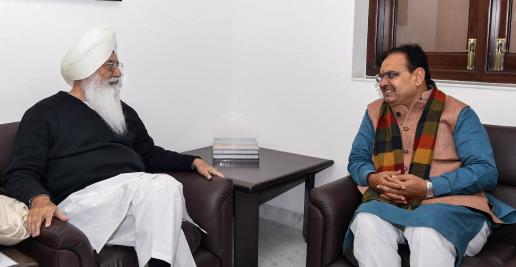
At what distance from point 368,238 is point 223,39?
179 centimetres

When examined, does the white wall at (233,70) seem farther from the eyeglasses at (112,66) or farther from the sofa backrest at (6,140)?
the eyeglasses at (112,66)

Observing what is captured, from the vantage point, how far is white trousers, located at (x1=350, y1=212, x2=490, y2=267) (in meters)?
1.79

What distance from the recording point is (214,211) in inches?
82.5

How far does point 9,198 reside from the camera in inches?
70.6

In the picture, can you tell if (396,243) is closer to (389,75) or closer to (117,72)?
(389,75)

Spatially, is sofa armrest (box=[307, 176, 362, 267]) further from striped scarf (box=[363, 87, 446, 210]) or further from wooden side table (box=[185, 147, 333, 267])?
wooden side table (box=[185, 147, 333, 267])

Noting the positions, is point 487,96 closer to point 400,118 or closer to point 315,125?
point 400,118

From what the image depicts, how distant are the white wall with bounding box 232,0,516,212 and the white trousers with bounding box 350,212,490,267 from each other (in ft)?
3.00

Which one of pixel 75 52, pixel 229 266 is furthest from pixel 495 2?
pixel 75 52

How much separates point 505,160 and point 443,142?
1.00 ft

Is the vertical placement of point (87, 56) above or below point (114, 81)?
above

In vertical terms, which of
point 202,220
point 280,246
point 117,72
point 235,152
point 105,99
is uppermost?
point 117,72

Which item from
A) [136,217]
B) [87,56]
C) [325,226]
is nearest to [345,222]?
[325,226]

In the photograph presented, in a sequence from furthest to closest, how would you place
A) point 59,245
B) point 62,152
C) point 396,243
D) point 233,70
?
1. point 233,70
2. point 62,152
3. point 396,243
4. point 59,245
